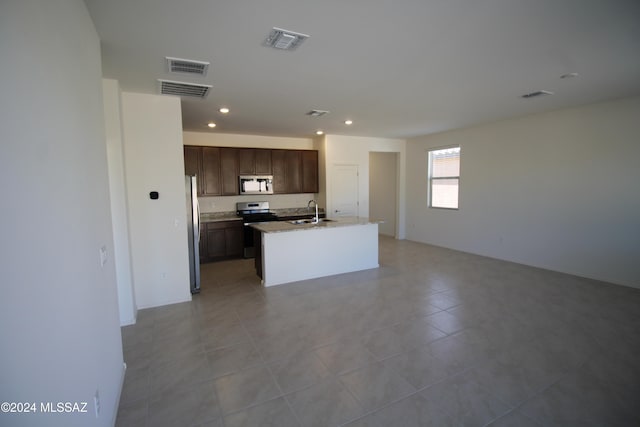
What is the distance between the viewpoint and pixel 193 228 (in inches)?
171

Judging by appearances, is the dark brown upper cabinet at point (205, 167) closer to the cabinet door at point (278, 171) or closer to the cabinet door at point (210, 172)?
the cabinet door at point (210, 172)

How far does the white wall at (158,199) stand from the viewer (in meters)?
3.66

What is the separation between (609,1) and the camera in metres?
1.99

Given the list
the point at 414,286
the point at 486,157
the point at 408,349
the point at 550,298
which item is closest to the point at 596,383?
the point at 408,349

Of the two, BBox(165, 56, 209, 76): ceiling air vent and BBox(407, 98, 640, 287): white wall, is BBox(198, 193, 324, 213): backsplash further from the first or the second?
BBox(165, 56, 209, 76): ceiling air vent

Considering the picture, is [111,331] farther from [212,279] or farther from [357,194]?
[357,194]

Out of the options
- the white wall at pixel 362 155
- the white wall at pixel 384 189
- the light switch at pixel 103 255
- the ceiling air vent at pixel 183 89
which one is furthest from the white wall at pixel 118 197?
the white wall at pixel 384 189

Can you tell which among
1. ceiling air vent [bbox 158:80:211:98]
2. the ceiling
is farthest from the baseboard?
ceiling air vent [bbox 158:80:211:98]

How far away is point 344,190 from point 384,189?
1.96 meters

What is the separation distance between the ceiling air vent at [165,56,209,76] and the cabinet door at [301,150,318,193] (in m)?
4.13

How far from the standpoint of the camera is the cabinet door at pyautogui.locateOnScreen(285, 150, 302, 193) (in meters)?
7.00

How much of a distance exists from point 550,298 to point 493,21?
3.56 metres

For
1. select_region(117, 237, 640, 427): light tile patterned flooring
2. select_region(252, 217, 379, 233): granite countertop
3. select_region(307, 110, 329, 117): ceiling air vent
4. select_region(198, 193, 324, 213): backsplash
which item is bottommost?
select_region(117, 237, 640, 427): light tile patterned flooring

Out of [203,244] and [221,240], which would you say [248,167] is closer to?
[221,240]
